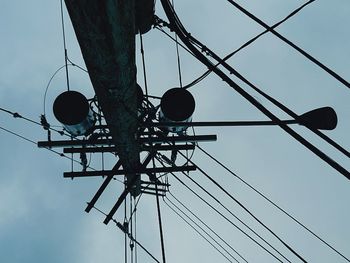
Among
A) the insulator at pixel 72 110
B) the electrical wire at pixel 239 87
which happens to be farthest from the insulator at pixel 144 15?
the insulator at pixel 72 110

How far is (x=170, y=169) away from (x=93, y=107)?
4.37 ft

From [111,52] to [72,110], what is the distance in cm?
203

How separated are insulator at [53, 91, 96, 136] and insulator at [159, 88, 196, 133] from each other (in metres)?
0.90

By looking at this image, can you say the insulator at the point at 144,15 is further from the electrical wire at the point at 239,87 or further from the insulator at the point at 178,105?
the insulator at the point at 178,105

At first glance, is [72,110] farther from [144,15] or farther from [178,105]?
[144,15]

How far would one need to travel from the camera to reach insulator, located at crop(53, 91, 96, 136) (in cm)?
518

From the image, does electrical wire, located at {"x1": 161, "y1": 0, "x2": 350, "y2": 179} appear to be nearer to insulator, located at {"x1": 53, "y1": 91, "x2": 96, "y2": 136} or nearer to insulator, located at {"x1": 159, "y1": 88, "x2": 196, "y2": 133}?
insulator, located at {"x1": 159, "y1": 88, "x2": 196, "y2": 133}

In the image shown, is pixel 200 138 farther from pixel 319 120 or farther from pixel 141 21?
pixel 319 120

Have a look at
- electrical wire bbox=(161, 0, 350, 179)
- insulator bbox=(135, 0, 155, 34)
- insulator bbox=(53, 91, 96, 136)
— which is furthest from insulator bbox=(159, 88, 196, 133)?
insulator bbox=(135, 0, 155, 34)

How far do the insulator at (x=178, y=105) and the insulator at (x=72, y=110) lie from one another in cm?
90

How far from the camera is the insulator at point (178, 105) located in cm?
529

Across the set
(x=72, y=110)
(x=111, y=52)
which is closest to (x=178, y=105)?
(x=72, y=110)

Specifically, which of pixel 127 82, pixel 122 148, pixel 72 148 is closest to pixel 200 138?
pixel 122 148

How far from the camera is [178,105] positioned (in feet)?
17.4
